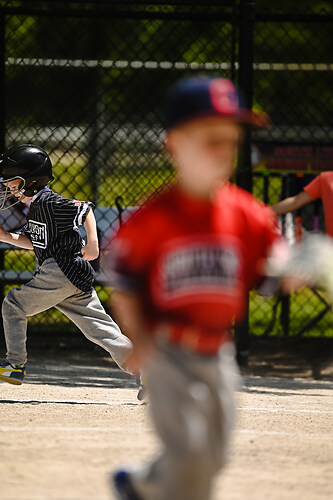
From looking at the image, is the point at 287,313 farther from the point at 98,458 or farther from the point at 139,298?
the point at 139,298

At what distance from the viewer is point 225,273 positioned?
2.79 meters

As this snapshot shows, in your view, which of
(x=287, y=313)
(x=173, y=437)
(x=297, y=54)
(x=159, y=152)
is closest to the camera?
(x=173, y=437)

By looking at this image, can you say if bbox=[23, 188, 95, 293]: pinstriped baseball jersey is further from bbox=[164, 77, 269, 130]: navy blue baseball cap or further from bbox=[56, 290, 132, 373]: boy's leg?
bbox=[164, 77, 269, 130]: navy blue baseball cap

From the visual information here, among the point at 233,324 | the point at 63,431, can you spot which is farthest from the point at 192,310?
the point at 233,324

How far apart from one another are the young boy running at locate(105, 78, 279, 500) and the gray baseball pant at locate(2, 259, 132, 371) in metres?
2.55

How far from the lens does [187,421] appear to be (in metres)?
2.67

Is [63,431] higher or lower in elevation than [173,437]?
lower

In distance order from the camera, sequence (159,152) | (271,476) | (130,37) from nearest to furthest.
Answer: (271,476)
(159,152)
(130,37)

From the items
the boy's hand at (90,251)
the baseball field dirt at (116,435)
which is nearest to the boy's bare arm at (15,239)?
the boy's hand at (90,251)

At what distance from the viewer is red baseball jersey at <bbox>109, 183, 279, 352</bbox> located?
9.02 ft

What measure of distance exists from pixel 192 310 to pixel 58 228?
273cm

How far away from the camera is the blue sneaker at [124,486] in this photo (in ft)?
9.36

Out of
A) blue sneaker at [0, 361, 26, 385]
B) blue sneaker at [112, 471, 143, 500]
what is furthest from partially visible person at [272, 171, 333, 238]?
blue sneaker at [112, 471, 143, 500]

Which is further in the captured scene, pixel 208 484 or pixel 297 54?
pixel 297 54
